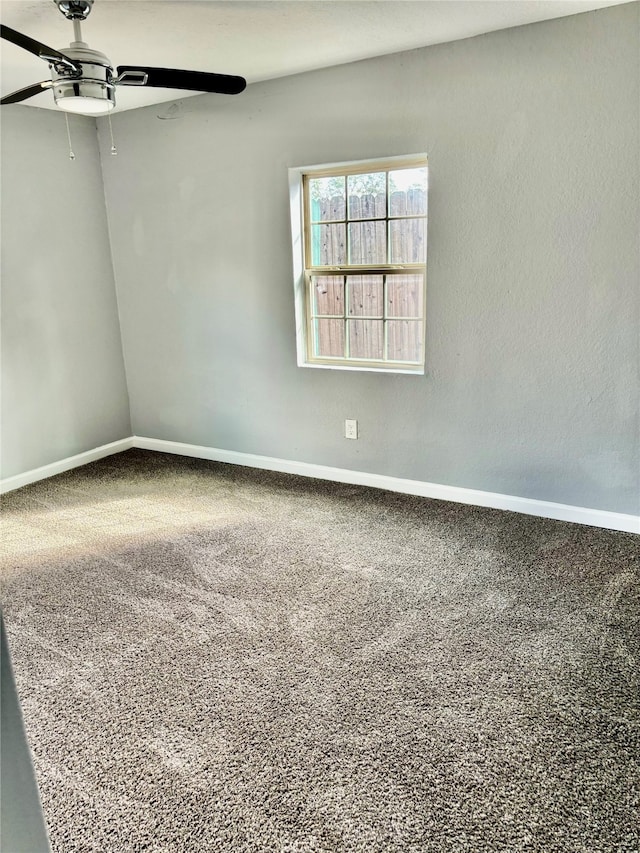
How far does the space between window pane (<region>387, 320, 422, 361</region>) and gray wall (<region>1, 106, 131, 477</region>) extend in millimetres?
2206

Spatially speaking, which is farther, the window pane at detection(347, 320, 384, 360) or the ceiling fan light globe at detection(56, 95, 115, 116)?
the window pane at detection(347, 320, 384, 360)

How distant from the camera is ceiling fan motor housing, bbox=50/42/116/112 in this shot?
7.05 feet

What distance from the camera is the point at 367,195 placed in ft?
11.2

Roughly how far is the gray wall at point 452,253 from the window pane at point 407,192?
197 millimetres

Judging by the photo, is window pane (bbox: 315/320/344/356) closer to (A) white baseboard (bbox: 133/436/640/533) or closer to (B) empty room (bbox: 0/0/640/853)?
(B) empty room (bbox: 0/0/640/853)

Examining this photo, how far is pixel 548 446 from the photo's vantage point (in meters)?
3.09

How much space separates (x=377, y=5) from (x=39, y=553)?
2.98 meters

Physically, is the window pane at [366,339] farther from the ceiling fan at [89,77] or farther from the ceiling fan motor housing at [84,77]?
the ceiling fan motor housing at [84,77]

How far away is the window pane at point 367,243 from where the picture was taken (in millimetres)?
3436

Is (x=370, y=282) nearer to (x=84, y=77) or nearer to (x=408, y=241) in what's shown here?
(x=408, y=241)

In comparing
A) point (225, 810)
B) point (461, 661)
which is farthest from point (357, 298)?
point (225, 810)

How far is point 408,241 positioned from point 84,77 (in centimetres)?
185

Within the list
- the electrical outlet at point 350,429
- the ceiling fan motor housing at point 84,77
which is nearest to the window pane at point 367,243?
the electrical outlet at point 350,429

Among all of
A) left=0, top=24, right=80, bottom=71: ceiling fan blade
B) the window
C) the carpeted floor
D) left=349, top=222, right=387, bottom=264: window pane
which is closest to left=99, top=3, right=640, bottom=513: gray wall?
the window
